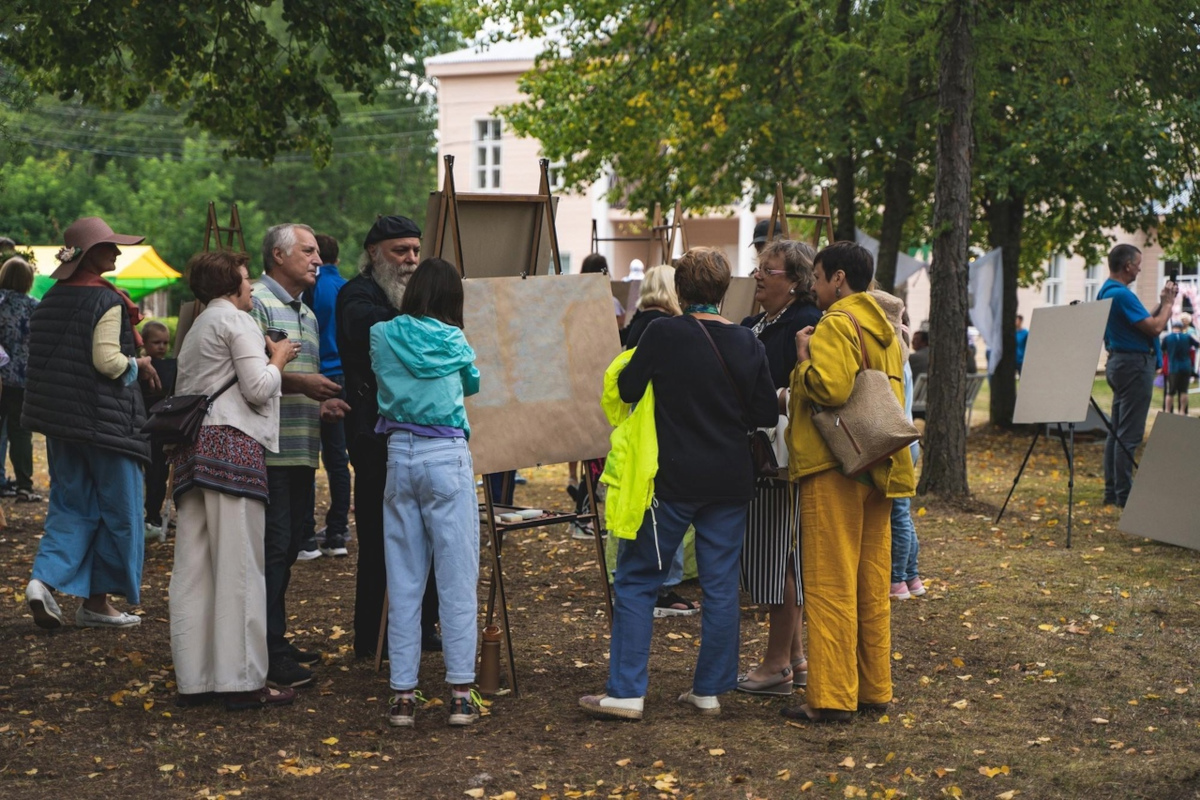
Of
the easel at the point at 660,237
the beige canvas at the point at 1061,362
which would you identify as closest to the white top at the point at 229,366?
the easel at the point at 660,237

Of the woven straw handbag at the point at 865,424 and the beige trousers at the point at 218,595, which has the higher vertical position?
the woven straw handbag at the point at 865,424

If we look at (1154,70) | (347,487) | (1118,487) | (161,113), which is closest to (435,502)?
(347,487)

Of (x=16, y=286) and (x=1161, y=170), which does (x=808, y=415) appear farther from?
(x=1161, y=170)

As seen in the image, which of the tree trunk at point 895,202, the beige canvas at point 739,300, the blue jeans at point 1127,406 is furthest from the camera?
the tree trunk at point 895,202

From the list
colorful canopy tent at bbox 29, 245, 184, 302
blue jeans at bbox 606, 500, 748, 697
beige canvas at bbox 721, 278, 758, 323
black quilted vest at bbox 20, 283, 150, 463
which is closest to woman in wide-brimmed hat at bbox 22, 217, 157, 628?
black quilted vest at bbox 20, 283, 150, 463

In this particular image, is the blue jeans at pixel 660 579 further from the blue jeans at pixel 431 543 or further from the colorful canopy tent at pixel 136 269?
the colorful canopy tent at pixel 136 269

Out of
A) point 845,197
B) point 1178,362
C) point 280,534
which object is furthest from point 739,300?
point 1178,362

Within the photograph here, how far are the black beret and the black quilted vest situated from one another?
1.58m

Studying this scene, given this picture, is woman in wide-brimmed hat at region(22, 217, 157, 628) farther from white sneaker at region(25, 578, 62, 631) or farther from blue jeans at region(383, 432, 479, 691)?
blue jeans at region(383, 432, 479, 691)

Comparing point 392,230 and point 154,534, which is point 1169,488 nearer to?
point 392,230

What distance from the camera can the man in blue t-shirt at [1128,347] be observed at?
33.4 feet

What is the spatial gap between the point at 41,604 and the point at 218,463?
2.03 metres

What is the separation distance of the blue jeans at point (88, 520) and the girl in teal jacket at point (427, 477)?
211cm

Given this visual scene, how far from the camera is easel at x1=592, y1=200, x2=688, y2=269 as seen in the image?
34.6 feet
